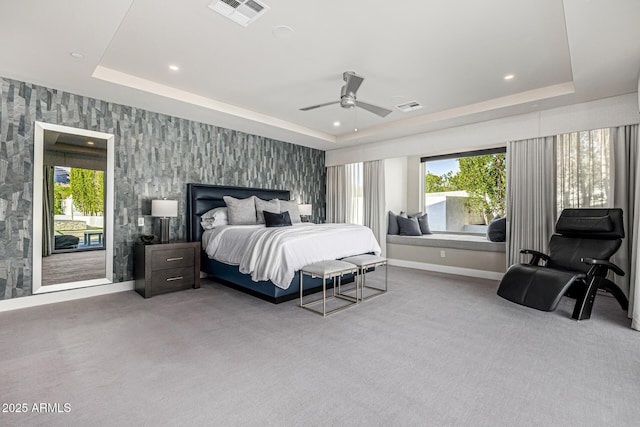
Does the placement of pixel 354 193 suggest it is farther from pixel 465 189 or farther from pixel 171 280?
pixel 171 280

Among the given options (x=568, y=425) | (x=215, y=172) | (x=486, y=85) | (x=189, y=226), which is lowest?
(x=568, y=425)

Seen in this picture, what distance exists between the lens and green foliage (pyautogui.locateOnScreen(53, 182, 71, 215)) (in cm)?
375

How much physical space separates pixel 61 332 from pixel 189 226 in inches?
90.7

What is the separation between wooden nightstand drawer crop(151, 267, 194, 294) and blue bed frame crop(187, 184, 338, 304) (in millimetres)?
401

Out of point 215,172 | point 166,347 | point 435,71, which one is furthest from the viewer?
point 215,172

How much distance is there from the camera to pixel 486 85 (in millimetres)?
3857

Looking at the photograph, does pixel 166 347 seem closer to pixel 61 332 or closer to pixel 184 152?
pixel 61 332

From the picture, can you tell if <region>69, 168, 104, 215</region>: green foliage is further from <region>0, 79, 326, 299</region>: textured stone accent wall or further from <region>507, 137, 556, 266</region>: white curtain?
<region>507, 137, 556, 266</region>: white curtain

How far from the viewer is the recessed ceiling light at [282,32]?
266cm

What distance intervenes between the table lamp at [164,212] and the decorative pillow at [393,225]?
4.24 meters

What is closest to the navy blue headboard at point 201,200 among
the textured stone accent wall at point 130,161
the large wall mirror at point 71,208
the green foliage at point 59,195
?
the textured stone accent wall at point 130,161

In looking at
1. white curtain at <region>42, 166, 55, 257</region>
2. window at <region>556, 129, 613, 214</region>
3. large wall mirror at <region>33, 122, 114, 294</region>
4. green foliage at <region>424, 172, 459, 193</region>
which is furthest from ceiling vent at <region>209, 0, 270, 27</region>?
green foliage at <region>424, 172, 459, 193</region>

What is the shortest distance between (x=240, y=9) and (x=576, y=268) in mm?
4305

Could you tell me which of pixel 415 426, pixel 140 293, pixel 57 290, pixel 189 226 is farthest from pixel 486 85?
pixel 57 290
